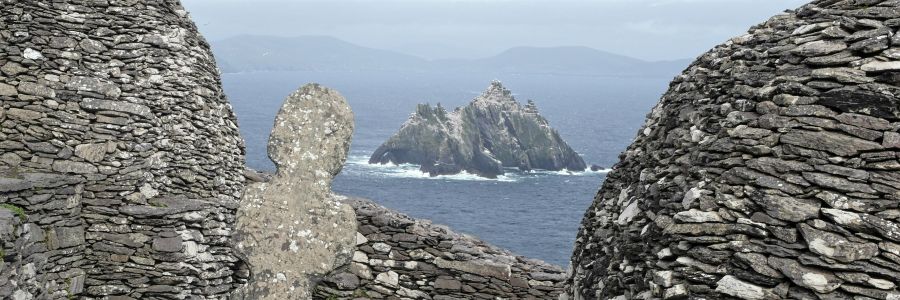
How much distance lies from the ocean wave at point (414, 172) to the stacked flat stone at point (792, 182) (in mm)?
104925

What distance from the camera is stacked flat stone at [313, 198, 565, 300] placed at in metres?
16.0

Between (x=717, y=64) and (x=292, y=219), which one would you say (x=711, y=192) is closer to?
(x=717, y=64)

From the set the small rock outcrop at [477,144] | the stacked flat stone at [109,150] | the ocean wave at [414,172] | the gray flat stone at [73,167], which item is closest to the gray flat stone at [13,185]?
the stacked flat stone at [109,150]

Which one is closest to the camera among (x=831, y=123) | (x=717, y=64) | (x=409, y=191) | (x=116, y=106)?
(x=831, y=123)

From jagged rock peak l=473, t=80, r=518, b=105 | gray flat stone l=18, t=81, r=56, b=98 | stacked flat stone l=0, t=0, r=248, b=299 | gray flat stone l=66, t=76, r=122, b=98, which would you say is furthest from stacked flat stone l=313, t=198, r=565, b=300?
jagged rock peak l=473, t=80, r=518, b=105

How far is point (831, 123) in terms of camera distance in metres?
7.73

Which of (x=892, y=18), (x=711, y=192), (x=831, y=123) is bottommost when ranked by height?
(x=711, y=192)

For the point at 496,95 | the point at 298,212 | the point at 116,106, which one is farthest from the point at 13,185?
the point at 496,95

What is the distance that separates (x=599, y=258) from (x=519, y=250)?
6364 centimetres

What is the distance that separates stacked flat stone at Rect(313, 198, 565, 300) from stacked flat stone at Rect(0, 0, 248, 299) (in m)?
2.60

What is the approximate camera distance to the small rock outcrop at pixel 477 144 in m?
124

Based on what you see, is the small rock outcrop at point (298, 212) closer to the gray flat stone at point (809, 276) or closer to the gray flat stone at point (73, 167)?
the gray flat stone at point (809, 276)

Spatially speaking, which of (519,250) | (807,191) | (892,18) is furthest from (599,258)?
(519,250)

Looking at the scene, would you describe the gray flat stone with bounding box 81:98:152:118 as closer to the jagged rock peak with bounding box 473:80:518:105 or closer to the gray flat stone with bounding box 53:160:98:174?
the gray flat stone with bounding box 53:160:98:174
